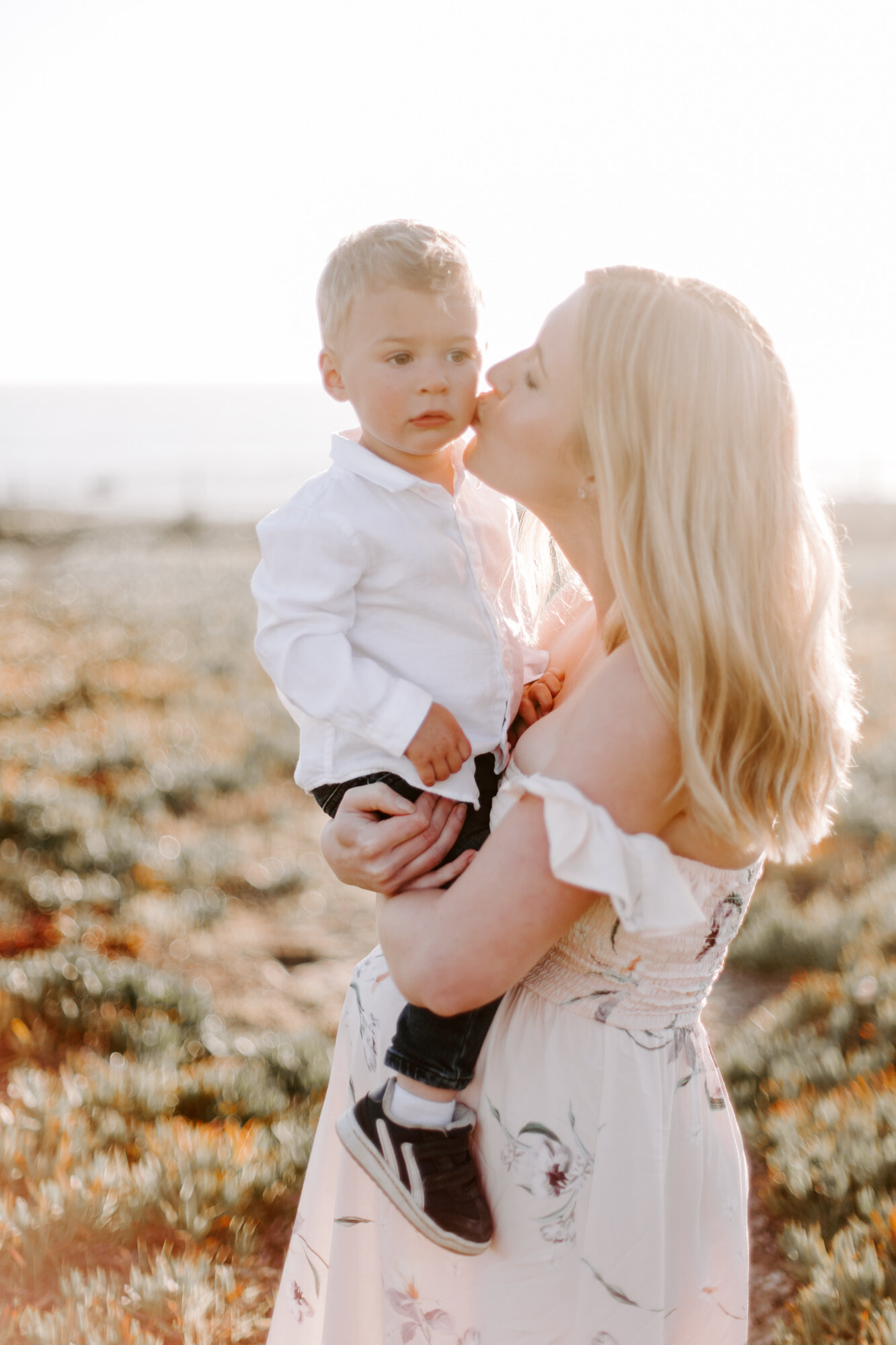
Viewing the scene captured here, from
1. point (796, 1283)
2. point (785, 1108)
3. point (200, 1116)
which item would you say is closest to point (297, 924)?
point (200, 1116)

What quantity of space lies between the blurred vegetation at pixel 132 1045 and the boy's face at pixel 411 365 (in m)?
2.54

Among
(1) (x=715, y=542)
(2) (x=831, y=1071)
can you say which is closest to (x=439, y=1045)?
(1) (x=715, y=542)

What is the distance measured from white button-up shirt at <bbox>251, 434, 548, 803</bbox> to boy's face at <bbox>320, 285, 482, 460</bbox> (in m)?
0.10

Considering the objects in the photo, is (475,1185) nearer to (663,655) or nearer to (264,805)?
(663,655)

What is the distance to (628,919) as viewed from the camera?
1.69m

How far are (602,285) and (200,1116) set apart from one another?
3670 mm

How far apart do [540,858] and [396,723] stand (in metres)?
0.53

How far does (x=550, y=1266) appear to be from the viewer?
1970 millimetres

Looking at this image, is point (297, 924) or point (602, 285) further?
point (297, 924)

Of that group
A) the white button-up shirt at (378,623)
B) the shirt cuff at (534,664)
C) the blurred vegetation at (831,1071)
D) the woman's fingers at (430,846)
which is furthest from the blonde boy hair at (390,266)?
the blurred vegetation at (831,1071)

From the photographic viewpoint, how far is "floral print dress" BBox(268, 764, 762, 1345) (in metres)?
1.91

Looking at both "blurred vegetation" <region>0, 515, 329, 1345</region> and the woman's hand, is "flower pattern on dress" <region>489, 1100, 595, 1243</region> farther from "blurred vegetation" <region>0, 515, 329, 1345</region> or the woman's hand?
"blurred vegetation" <region>0, 515, 329, 1345</region>

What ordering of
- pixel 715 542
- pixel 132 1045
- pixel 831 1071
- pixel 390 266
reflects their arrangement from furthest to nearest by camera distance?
1. pixel 132 1045
2. pixel 831 1071
3. pixel 390 266
4. pixel 715 542

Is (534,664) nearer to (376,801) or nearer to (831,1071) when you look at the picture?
(376,801)
